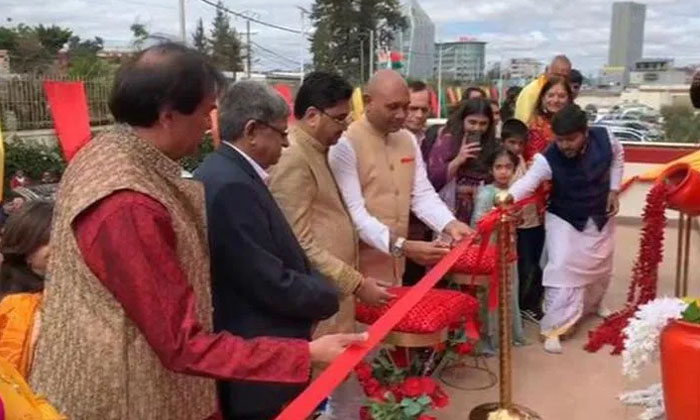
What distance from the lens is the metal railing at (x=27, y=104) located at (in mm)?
13117

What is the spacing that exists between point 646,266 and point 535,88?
179 centimetres

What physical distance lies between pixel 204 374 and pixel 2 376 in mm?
333

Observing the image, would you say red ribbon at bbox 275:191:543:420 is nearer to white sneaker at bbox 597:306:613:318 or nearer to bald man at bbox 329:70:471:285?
bald man at bbox 329:70:471:285

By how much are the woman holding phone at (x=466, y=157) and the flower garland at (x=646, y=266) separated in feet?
2.89

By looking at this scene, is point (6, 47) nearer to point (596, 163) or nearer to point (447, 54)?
point (447, 54)

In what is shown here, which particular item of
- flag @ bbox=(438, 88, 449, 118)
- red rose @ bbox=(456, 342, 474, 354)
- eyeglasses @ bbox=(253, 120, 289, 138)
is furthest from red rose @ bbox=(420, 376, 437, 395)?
flag @ bbox=(438, 88, 449, 118)

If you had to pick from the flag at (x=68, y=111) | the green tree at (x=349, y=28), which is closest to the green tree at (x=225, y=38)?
the green tree at (x=349, y=28)

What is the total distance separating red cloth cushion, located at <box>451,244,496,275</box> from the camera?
342 centimetres

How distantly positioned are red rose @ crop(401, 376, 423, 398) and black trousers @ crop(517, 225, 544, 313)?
79.5 inches

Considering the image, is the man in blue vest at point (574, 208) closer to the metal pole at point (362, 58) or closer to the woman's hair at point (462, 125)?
the woman's hair at point (462, 125)

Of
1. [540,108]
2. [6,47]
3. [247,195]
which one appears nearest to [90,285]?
[247,195]

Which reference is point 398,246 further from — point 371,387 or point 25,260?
point 25,260

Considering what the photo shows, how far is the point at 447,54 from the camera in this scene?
29.7m

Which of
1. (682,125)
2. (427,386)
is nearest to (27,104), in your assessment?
(682,125)
